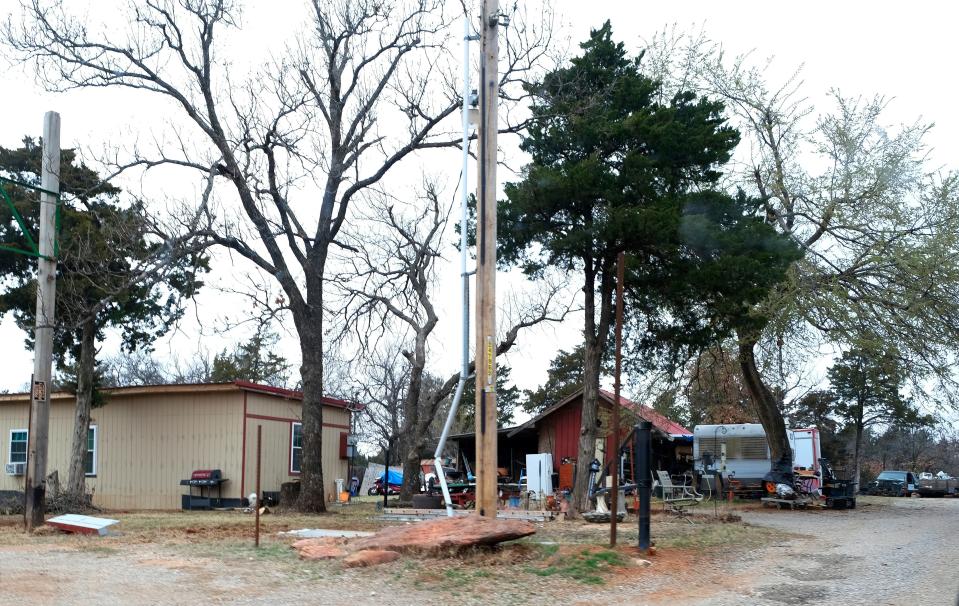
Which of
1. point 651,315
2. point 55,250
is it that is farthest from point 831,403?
point 55,250

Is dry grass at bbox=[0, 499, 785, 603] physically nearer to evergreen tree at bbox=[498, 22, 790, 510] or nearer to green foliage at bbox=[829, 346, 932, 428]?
evergreen tree at bbox=[498, 22, 790, 510]

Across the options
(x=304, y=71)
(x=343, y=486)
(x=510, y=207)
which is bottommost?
(x=343, y=486)

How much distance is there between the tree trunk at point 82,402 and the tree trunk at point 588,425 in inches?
516

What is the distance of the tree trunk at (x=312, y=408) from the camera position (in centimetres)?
2106

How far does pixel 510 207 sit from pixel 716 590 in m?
10.5

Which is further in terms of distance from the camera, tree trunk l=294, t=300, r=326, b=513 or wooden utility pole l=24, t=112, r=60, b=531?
tree trunk l=294, t=300, r=326, b=513

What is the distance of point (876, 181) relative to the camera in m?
23.3

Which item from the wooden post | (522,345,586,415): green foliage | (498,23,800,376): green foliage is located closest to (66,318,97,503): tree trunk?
(498,23,800,376): green foliage

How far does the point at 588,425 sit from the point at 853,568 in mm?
8240

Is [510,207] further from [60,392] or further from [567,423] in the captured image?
[567,423]

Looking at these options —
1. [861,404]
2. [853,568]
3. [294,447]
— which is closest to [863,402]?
[861,404]

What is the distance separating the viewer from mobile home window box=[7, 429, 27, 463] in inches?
1135

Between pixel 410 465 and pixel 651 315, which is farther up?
pixel 651 315

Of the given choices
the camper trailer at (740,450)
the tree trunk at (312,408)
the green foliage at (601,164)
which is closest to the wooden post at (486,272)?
the green foliage at (601,164)
